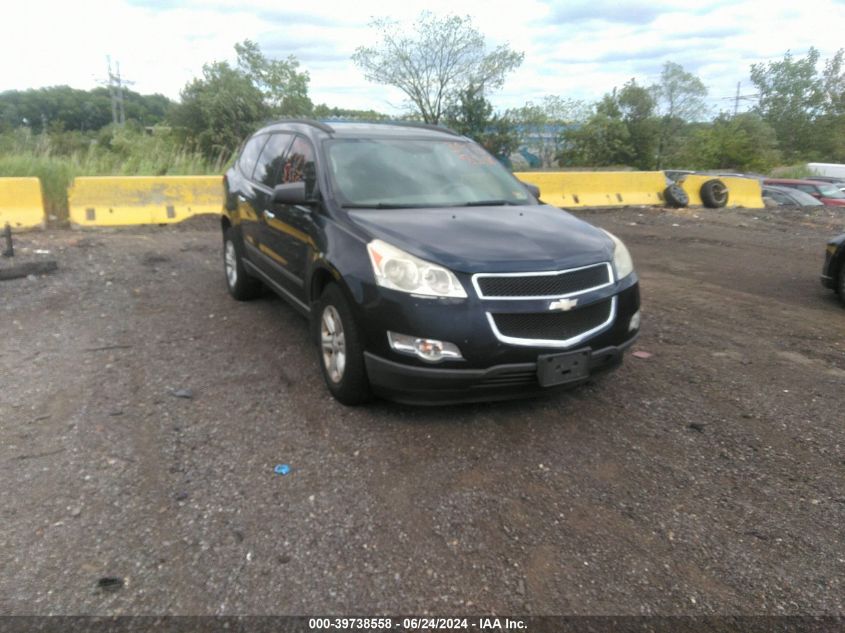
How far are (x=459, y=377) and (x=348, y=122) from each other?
116 inches

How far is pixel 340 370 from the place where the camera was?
4117 mm

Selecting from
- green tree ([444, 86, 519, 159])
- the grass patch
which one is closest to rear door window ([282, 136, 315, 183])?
the grass patch

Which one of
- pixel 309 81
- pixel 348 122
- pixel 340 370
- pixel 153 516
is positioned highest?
pixel 309 81

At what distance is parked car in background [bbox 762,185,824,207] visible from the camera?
1664 centimetres

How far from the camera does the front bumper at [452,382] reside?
363cm

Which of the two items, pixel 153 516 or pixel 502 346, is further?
pixel 502 346

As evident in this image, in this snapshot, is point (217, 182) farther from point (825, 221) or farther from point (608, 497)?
point (825, 221)

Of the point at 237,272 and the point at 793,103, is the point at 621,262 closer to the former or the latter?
the point at 237,272

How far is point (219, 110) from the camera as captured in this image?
30219 millimetres

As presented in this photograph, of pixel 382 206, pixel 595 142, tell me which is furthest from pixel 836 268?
pixel 595 142

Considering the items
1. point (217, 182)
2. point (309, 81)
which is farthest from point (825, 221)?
point (309, 81)

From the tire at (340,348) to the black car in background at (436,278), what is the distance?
0.5 inches

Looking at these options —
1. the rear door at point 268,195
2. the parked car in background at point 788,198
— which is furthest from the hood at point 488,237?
the parked car in background at point 788,198

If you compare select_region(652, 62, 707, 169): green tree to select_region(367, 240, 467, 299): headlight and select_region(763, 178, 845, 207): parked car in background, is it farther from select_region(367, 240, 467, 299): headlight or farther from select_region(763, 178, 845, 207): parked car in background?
select_region(367, 240, 467, 299): headlight
